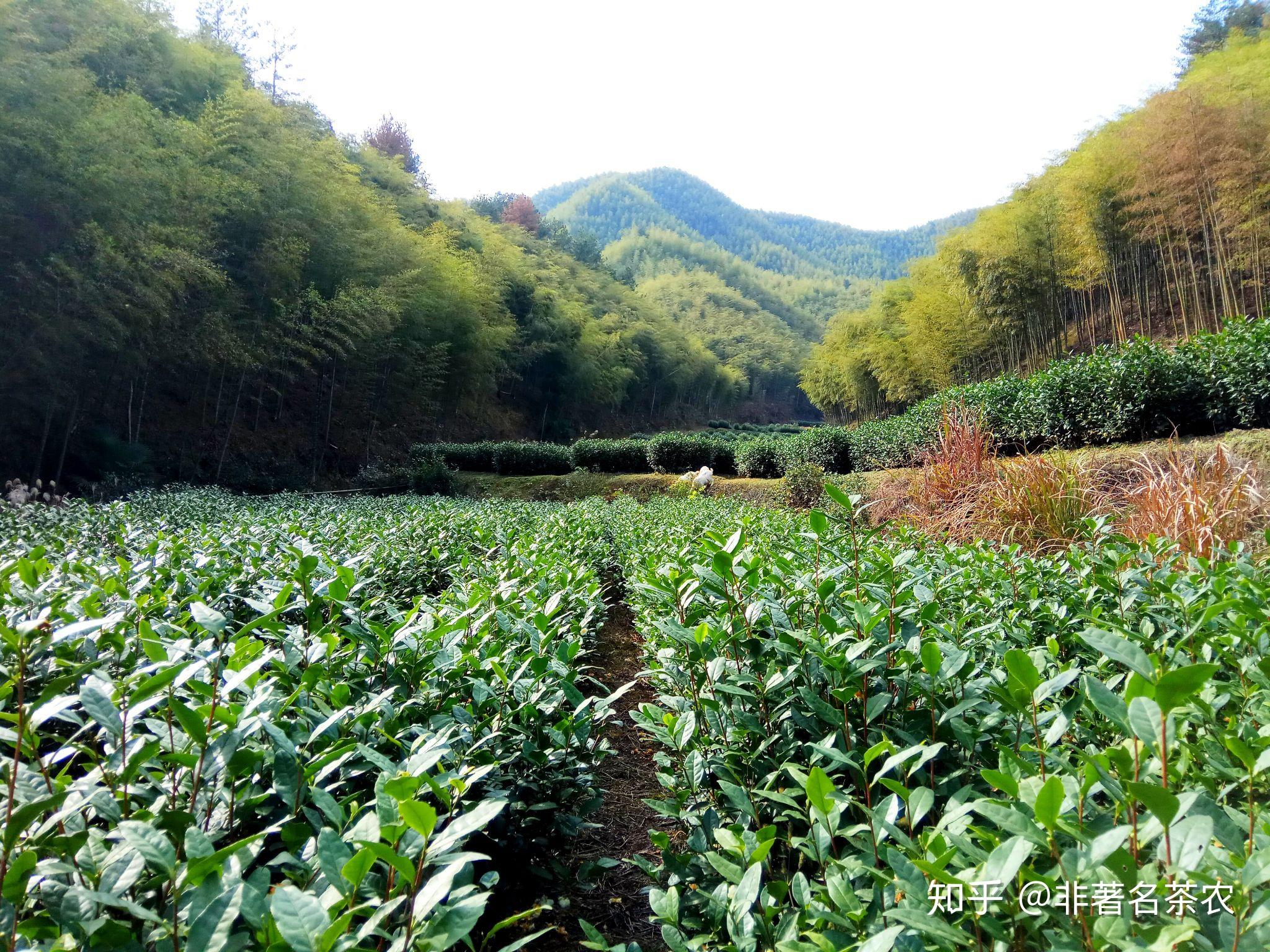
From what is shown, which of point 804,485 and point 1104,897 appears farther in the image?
point 804,485

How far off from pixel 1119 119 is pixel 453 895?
1629 centimetres

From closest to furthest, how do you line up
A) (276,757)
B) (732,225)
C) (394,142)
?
1. (276,757)
2. (394,142)
3. (732,225)

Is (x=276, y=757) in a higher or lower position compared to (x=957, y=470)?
higher

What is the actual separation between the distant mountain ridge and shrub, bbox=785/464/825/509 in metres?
70.0

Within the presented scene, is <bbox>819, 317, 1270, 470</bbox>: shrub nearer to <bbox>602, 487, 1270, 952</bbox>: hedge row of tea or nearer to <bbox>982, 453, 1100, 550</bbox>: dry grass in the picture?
<bbox>982, 453, 1100, 550</bbox>: dry grass

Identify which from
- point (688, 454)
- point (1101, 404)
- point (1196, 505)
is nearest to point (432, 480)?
point (688, 454)

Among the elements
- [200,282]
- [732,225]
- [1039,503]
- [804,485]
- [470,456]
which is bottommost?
[804,485]

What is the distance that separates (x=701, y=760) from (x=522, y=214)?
1548 inches

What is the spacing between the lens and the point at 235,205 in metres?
10.8

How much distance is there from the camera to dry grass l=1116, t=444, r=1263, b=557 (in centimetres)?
304

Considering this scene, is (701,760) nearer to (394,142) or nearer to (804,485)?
(804,485)

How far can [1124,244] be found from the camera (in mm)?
13422

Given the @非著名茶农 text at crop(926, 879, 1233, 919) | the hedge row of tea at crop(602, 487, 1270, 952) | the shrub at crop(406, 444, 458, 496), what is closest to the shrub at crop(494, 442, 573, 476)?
the shrub at crop(406, 444, 458, 496)

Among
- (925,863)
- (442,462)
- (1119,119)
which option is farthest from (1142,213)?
(925,863)
